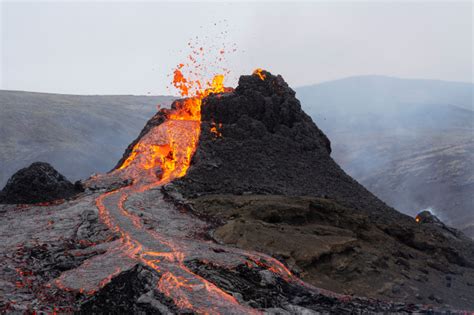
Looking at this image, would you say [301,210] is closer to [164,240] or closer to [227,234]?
[227,234]

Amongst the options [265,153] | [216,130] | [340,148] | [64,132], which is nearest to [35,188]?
[216,130]

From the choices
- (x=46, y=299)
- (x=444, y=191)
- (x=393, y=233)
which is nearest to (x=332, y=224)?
(x=393, y=233)

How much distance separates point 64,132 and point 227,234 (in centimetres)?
10170

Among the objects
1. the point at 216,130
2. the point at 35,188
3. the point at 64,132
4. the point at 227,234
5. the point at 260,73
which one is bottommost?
the point at 64,132

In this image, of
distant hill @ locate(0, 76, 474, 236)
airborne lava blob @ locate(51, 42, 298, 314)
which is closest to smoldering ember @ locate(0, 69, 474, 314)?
airborne lava blob @ locate(51, 42, 298, 314)

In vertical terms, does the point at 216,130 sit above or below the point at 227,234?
above

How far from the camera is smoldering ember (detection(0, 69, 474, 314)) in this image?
15.6 m

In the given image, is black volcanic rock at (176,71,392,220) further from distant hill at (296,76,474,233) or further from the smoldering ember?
distant hill at (296,76,474,233)

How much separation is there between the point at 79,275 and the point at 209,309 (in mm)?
5857

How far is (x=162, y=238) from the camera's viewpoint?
832 inches

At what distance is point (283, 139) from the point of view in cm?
3606

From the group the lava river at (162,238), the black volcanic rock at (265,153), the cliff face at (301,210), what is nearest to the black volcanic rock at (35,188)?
the lava river at (162,238)

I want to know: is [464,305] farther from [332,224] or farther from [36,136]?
[36,136]

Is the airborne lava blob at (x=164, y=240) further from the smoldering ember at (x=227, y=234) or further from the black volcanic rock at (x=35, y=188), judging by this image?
the black volcanic rock at (x=35, y=188)
